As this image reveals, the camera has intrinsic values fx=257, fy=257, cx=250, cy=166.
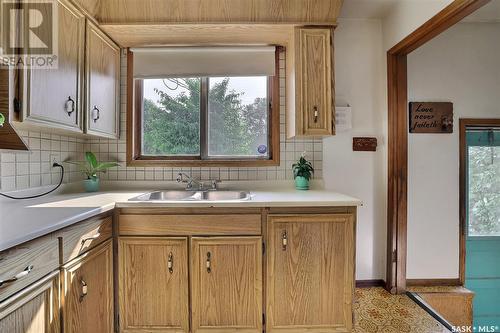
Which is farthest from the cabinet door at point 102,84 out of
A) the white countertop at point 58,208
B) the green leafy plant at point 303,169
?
the green leafy plant at point 303,169

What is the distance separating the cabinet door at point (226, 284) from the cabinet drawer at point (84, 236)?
0.50m

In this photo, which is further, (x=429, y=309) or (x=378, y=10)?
(x=378, y=10)

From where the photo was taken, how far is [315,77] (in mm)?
1819

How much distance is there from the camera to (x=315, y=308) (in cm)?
155

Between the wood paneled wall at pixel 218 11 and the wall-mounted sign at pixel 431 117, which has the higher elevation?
the wood paneled wall at pixel 218 11

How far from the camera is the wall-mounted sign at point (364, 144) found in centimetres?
218

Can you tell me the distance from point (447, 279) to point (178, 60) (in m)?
2.98

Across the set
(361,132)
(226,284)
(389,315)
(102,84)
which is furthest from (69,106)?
(389,315)

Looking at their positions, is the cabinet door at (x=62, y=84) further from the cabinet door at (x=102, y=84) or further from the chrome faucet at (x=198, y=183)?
the chrome faucet at (x=198, y=183)

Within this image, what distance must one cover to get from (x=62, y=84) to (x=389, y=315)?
2.58 meters

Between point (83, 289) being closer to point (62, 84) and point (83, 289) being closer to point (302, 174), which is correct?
point (62, 84)

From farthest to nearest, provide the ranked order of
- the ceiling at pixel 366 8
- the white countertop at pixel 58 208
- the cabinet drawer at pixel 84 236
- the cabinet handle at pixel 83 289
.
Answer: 1. the ceiling at pixel 366 8
2. the cabinet handle at pixel 83 289
3. the cabinet drawer at pixel 84 236
4. the white countertop at pixel 58 208

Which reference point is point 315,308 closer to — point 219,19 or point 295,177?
point 295,177

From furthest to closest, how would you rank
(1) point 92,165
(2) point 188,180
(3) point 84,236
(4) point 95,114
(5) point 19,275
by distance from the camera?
(2) point 188,180
(1) point 92,165
(4) point 95,114
(3) point 84,236
(5) point 19,275
